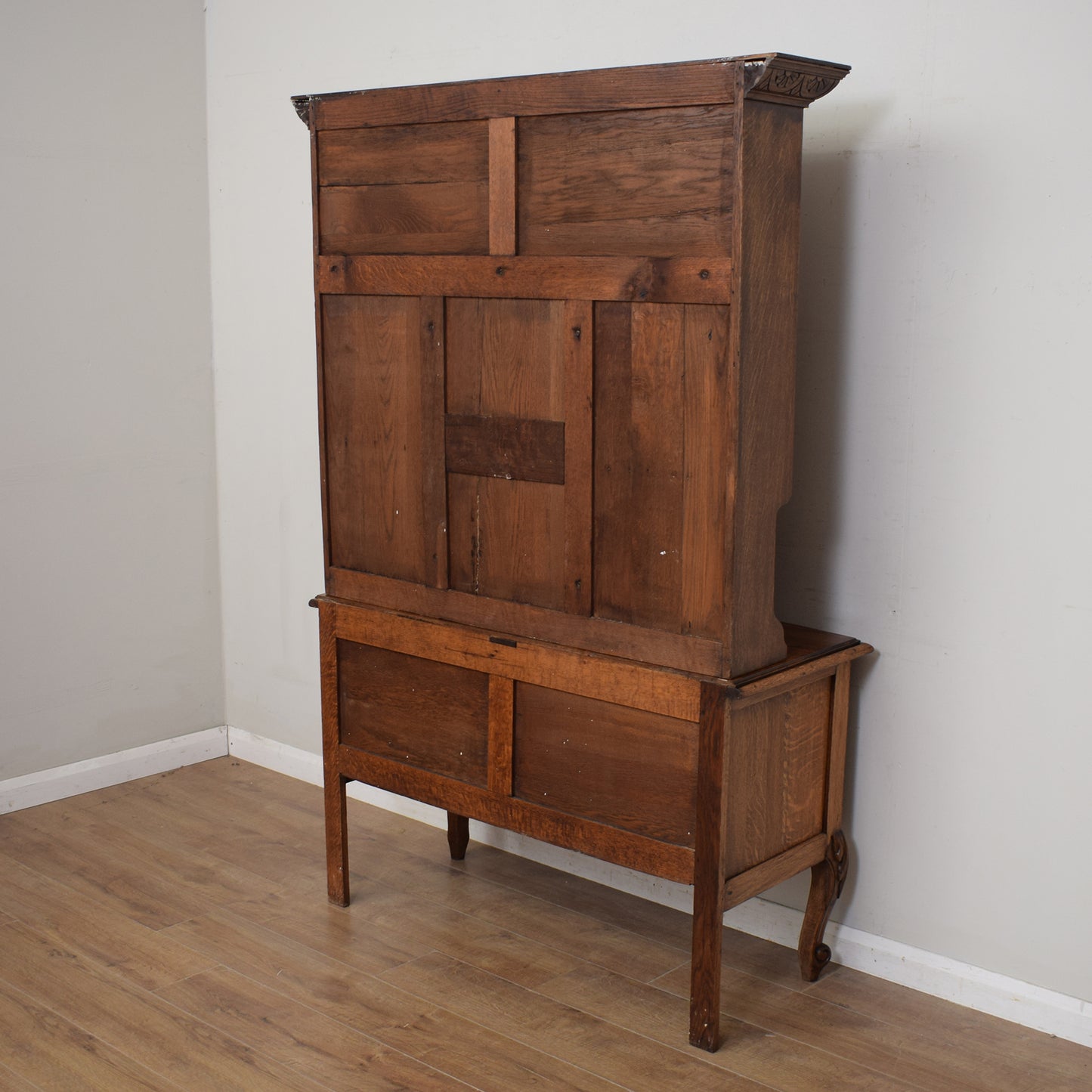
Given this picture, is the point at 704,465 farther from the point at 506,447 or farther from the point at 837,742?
the point at 837,742

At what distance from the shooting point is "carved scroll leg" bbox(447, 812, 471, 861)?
3.57 metres

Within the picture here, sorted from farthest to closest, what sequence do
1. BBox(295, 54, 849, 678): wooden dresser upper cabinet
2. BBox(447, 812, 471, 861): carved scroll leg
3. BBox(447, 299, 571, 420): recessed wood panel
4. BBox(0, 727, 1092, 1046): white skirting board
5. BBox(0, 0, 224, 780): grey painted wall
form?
BBox(0, 0, 224, 780): grey painted wall
BBox(447, 812, 471, 861): carved scroll leg
BBox(0, 727, 1092, 1046): white skirting board
BBox(447, 299, 571, 420): recessed wood panel
BBox(295, 54, 849, 678): wooden dresser upper cabinet

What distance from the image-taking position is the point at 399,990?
→ 2.91 meters

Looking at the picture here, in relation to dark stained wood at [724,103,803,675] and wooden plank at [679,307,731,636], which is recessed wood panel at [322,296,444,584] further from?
dark stained wood at [724,103,803,675]

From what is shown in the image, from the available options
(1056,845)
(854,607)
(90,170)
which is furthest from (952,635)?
(90,170)

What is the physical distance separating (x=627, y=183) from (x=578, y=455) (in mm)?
551

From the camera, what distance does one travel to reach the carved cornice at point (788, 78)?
2.30 metres

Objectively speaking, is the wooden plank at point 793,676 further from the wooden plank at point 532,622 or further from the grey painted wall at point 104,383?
the grey painted wall at point 104,383

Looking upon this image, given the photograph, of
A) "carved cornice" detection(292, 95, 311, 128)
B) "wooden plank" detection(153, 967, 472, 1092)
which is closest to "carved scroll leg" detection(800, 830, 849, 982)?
"wooden plank" detection(153, 967, 472, 1092)

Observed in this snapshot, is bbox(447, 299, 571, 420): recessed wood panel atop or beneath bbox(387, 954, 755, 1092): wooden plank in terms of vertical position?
atop

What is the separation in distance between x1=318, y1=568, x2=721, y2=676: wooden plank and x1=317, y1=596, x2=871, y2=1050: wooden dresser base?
1.0 inches

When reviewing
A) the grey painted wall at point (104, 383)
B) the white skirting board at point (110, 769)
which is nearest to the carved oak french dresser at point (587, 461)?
the grey painted wall at point (104, 383)

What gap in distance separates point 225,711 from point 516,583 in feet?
6.86

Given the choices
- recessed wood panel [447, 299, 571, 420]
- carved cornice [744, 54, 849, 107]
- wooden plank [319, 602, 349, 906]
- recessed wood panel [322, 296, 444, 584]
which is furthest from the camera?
wooden plank [319, 602, 349, 906]
